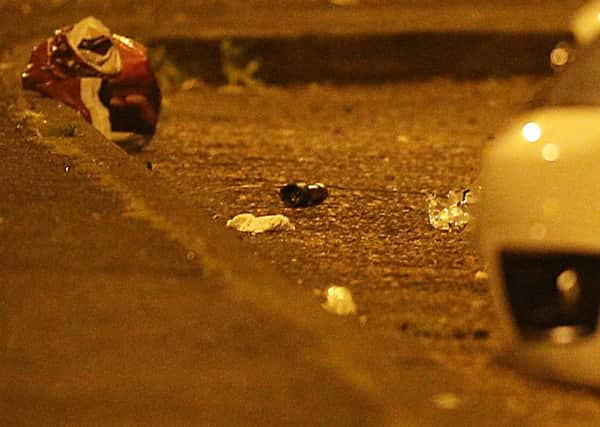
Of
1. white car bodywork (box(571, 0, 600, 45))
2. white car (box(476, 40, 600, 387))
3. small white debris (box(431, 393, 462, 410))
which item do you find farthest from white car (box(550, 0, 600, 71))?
small white debris (box(431, 393, 462, 410))

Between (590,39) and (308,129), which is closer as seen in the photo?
(590,39)

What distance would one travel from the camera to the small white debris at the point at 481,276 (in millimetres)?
7410

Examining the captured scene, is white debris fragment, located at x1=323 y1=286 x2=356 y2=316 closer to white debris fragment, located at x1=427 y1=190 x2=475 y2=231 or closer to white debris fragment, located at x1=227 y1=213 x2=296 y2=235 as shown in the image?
white debris fragment, located at x1=227 y1=213 x2=296 y2=235

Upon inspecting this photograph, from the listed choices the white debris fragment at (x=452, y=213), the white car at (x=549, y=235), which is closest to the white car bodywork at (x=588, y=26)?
the white car at (x=549, y=235)

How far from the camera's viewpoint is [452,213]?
8773 millimetres

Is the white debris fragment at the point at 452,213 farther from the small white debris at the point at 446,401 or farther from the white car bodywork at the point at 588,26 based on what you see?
the small white debris at the point at 446,401

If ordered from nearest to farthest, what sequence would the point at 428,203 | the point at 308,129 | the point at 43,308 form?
1. the point at 43,308
2. the point at 428,203
3. the point at 308,129

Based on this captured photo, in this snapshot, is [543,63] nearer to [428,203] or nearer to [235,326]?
[428,203]

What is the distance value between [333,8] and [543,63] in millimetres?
2624

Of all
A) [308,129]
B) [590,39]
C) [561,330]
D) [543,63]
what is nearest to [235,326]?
[561,330]

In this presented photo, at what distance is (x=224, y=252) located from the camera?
6.55 m

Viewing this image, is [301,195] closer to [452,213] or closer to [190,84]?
[452,213]

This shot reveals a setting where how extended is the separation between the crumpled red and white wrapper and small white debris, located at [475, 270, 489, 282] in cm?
329

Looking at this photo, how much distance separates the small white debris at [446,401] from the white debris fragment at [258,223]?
129 inches
